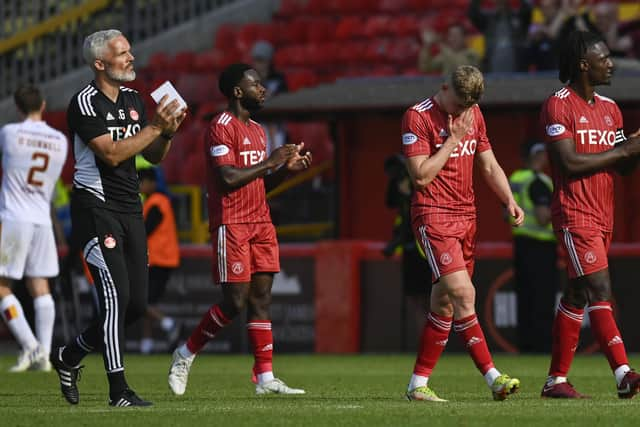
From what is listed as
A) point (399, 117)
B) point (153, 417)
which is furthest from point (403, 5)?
point (153, 417)

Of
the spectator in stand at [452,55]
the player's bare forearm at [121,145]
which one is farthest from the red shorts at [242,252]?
the spectator in stand at [452,55]

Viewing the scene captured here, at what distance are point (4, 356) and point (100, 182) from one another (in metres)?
8.84

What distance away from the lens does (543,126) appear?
1038 centimetres

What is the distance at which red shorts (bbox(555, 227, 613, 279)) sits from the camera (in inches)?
402

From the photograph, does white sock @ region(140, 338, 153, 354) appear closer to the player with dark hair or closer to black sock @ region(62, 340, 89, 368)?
the player with dark hair

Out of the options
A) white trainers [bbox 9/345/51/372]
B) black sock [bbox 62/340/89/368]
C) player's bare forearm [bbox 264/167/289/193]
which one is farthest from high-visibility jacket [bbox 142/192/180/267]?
black sock [bbox 62/340/89/368]

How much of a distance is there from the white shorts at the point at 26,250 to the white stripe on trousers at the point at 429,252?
551 cm

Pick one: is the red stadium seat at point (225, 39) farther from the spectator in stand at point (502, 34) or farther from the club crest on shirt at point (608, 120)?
the club crest on shirt at point (608, 120)

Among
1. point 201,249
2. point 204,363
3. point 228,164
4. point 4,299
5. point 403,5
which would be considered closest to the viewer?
point 228,164

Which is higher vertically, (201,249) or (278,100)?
(278,100)

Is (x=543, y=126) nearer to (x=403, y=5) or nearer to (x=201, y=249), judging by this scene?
(x=201, y=249)

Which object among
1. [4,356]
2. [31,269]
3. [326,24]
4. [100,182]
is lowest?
[4,356]

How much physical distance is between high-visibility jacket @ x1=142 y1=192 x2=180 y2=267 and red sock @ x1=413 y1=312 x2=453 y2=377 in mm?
8221

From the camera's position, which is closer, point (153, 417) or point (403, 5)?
point (153, 417)
